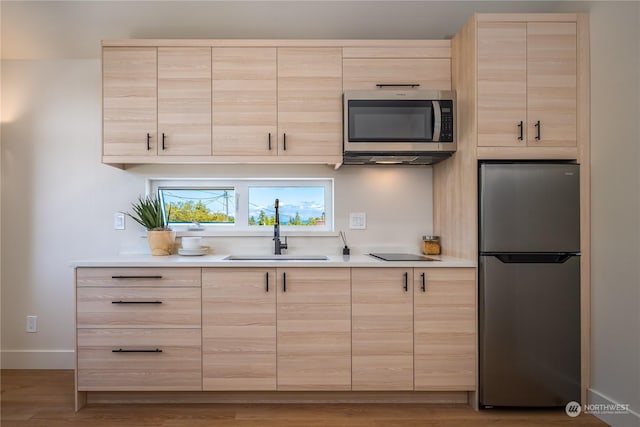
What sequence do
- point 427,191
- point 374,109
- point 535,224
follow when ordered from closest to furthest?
point 535,224 < point 374,109 < point 427,191

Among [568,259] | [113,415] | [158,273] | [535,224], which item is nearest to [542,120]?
[535,224]

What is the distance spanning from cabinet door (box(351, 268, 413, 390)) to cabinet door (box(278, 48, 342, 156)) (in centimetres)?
86

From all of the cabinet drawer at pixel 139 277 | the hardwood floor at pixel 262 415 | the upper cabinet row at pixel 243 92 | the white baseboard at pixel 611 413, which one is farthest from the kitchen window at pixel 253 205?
the white baseboard at pixel 611 413

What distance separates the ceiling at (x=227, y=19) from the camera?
2486 mm

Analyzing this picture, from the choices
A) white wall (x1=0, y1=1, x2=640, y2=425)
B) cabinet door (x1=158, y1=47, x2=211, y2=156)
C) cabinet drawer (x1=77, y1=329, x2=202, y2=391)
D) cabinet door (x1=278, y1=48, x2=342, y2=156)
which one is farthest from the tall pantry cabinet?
cabinet drawer (x1=77, y1=329, x2=202, y2=391)

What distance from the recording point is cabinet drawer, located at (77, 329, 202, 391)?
222 centimetres

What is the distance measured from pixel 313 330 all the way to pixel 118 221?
165 cm

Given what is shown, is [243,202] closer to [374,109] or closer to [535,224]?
[374,109]

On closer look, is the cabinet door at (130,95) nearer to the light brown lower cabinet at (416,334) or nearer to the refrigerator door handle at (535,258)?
the light brown lower cabinet at (416,334)

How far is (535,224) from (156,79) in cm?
240

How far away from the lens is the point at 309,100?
249cm

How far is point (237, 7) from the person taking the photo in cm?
248

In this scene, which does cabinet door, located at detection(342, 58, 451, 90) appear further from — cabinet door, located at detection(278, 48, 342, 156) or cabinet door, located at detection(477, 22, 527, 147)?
cabinet door, located at detection(477, 22, 527, 147)

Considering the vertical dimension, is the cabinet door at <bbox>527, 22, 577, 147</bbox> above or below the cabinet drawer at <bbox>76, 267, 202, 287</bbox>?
above
